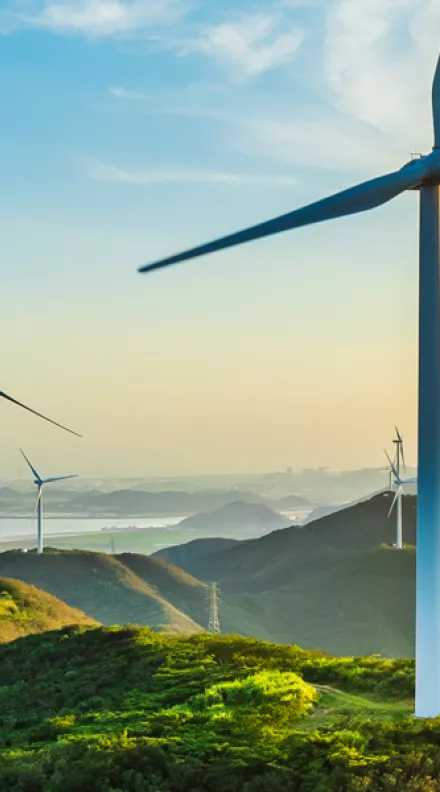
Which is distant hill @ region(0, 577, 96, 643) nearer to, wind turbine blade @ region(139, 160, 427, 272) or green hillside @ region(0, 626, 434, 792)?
green hillside @ region(0, 626, 434, 792)

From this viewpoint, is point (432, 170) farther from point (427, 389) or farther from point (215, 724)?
point (215, 724)

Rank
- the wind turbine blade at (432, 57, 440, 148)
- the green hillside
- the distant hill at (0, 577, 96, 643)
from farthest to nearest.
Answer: the distant hill at (0, 577, 96, 643) < the wind turbine blade at (432, 57, 440, 148) < the green hillside

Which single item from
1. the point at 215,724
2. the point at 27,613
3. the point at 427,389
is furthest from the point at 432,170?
the point at 27,613

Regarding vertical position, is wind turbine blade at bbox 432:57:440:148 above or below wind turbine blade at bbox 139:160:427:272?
above

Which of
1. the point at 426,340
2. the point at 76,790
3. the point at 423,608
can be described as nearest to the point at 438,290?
the point at 426,340

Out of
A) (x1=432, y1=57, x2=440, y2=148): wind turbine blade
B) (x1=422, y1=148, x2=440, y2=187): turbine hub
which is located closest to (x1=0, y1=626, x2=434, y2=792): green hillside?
(x1=422, y1=148, x2=440, y2=187): turbine hub

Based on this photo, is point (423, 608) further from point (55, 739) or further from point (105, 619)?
point (105, 619)

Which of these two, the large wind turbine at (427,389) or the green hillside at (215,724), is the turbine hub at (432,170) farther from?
the green hillside at (215,724)
